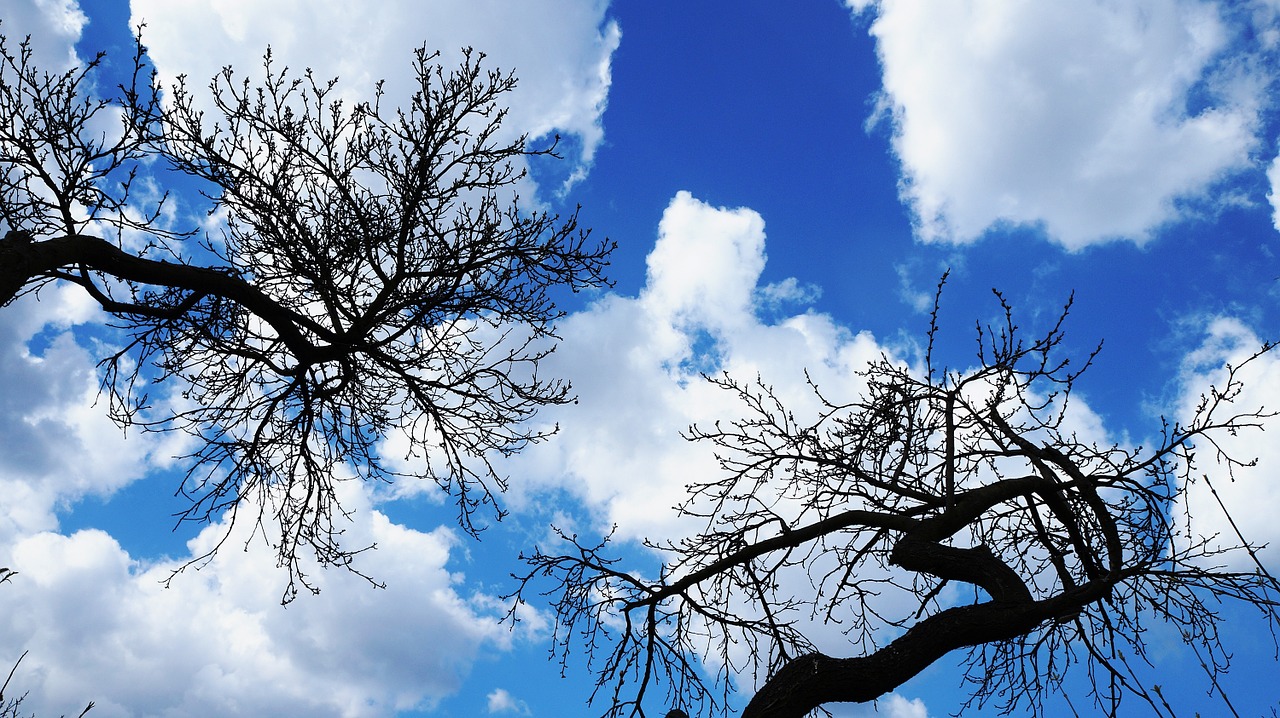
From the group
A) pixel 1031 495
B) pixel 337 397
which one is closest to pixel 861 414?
pixel 1031 495

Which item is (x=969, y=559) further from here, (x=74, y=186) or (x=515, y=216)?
(x=74, y=186)

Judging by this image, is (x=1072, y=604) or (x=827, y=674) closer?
(x=827, y=674)

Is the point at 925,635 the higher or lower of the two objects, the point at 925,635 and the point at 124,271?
the lower

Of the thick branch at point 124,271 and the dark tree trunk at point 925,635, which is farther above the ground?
the thick branch at point 124,271

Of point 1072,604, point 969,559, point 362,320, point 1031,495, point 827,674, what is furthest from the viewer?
point 362,320

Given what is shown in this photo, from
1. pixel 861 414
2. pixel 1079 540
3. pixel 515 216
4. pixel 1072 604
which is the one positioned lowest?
pixel 1072 604

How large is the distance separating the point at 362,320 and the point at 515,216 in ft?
4.86

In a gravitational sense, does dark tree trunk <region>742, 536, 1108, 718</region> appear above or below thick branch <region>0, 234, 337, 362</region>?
below

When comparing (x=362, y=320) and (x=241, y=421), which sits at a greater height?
(x=362, y=320)

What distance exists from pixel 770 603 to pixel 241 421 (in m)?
4.47

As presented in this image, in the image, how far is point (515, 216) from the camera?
6730mm

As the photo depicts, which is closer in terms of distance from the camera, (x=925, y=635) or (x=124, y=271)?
(x=925, y=635)

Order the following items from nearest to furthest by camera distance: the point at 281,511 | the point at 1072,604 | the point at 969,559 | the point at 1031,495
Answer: the point at 1072,604
the point at 969,559
the point at 1031,495
the point at 281,511

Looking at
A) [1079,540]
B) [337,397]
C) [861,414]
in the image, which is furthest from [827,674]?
[337,397]
